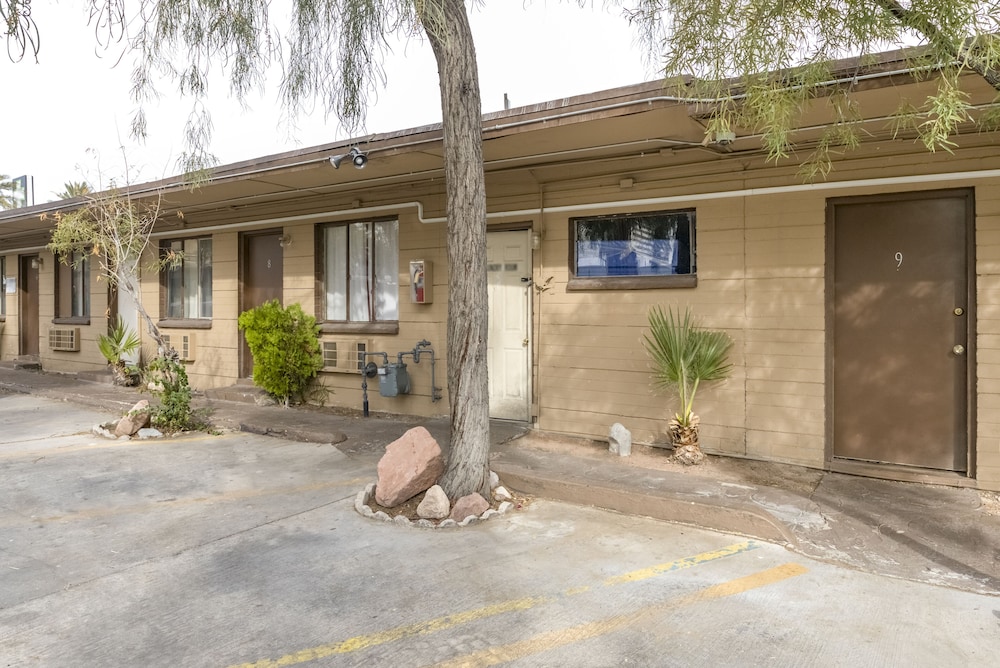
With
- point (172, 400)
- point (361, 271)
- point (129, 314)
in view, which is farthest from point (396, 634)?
point (129, 314)

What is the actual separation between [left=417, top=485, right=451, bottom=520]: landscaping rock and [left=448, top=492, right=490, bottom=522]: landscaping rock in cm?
6

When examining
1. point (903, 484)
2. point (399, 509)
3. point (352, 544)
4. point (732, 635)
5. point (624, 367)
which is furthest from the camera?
point (624, 367)

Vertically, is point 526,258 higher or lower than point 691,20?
lower

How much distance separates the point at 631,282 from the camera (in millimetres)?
6758

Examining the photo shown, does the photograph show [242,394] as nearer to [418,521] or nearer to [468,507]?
[418,521]

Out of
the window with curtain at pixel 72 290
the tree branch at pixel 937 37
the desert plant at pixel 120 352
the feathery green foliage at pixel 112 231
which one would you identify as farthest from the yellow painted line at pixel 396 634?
the window with curtain at pixel 72 290

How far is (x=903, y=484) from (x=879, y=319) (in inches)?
A: 56.1

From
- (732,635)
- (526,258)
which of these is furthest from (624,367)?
(732,635)

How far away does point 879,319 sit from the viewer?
5719mm

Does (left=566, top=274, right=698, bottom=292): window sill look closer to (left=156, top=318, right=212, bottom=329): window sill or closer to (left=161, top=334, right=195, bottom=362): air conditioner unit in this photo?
(left=156, top=318, right=212, bottom=329): window sill

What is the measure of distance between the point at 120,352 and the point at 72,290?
10.6 ft

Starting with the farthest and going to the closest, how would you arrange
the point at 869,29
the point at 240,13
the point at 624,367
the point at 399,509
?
the point at 624,367
the point at 240,13
the point at 399,509
the point at 869,29

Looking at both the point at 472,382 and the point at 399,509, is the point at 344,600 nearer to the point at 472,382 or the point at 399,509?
the point at 399,509

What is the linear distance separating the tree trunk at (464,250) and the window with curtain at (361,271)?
4.01 meters
